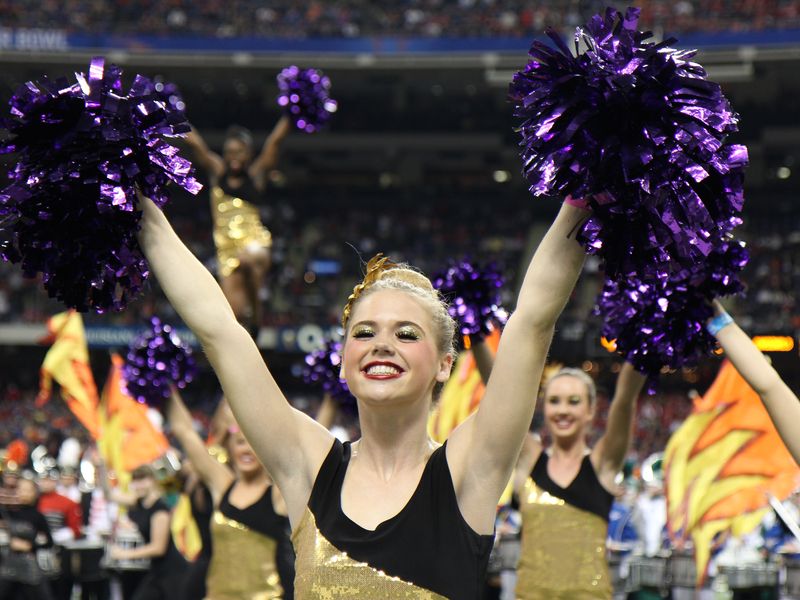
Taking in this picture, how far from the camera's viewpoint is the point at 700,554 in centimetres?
560

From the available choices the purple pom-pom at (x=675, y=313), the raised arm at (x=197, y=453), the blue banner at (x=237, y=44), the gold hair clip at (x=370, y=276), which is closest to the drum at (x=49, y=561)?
the raised arm at (x=197, y=453)

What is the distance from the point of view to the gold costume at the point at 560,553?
3.97 meters

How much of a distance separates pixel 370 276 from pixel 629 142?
2.03 feet

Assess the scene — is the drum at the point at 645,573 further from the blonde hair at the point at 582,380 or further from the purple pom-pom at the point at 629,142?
the purple pom-pom at the point at 629,142

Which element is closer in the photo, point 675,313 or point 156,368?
point 675,313

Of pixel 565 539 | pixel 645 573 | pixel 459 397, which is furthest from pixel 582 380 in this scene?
pixel 645 573

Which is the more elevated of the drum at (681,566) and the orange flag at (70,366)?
the orange flag at (70,366)

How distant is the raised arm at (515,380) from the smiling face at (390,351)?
4.4 inches

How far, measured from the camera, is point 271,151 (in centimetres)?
586

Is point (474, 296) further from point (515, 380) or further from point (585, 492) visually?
point (515, 380)

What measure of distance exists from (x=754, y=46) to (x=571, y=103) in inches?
730

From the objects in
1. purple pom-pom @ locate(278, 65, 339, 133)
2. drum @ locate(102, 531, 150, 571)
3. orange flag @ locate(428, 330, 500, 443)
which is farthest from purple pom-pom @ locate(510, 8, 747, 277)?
drum @ locate(102, 531, 150, 571)

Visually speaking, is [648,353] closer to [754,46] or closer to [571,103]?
[571,103]

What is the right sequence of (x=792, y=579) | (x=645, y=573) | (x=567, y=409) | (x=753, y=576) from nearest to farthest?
1. (x=567, y=409)
2. (x=792, y=579)
3. (x=753, y=576)
4. (x=645, y=573)
